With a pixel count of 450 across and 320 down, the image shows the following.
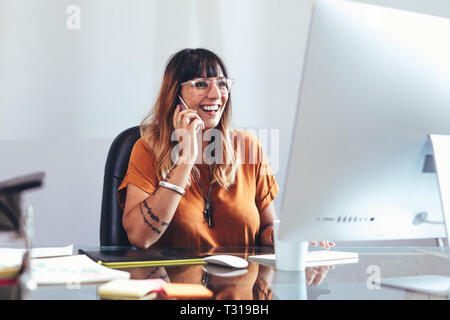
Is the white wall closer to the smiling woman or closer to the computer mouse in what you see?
the smiling woman

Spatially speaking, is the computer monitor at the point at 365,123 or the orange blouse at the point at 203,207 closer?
the computer monitor at the point at 365,123

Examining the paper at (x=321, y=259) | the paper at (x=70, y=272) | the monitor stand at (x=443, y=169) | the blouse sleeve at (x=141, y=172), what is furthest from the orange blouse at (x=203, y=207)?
the monitor stand at (x=443, y=169)

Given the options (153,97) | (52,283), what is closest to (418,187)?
(52,283)

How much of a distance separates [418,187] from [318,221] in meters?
0.21

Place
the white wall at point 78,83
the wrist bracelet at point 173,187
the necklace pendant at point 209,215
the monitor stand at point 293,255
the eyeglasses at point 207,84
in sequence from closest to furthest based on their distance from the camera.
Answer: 1. the monitor stand at point 293,255
2. the wrist bracelet at point 173,187
3. the necklace pendant at point 209,215
4. the eyeglasses at point 207,84
5. the white wall at point 78,83

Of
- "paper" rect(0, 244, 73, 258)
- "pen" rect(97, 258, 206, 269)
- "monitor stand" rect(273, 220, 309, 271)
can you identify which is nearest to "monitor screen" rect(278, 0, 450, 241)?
"monitor stand" rect(273, 220, 309, 271)

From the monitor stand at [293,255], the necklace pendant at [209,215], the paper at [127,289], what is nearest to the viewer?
the paper at [127,289]

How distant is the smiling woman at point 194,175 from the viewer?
1.43 metres

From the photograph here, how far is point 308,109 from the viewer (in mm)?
769

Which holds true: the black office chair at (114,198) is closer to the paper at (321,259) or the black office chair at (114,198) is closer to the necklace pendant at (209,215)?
the necklace pendant at (209,215)

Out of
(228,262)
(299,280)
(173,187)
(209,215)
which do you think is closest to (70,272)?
(228,262)

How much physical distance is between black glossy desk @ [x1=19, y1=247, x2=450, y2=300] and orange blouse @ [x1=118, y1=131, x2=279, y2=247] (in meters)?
0.32

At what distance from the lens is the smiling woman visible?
4.68 feet

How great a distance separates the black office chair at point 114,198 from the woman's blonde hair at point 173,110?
0.09 meters
